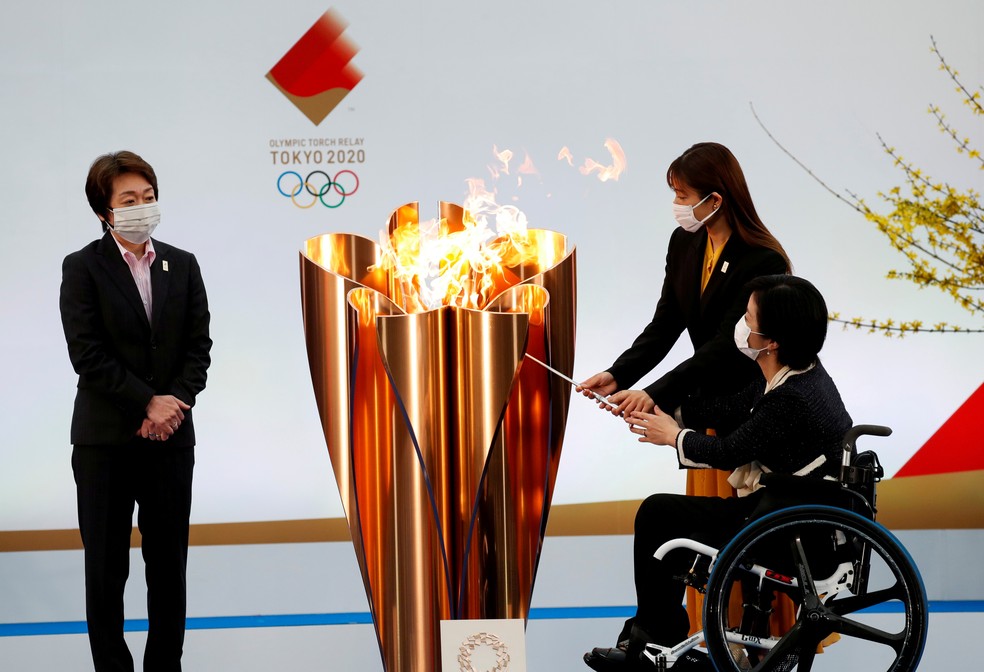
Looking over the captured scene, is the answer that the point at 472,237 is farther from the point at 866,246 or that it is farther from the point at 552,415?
the point at 866,246

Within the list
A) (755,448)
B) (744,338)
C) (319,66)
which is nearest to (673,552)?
(755,448)

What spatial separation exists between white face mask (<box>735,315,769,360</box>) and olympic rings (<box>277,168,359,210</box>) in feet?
6.93

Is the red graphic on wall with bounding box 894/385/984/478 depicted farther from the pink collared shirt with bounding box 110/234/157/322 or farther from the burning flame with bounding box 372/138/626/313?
the pink collared shirt with bounding box 110/234/157/322

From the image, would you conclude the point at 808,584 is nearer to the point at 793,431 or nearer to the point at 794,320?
the point at 793,431

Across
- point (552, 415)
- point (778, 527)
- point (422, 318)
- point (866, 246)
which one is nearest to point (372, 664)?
point (552, 415)

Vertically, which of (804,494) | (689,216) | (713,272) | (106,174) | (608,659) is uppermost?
(106,174)

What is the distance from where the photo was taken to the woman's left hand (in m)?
2.49

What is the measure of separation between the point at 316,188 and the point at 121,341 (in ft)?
5.29

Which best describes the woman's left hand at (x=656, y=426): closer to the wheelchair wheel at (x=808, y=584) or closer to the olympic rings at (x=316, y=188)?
the wheelchair wheel at (x=808, y=584)

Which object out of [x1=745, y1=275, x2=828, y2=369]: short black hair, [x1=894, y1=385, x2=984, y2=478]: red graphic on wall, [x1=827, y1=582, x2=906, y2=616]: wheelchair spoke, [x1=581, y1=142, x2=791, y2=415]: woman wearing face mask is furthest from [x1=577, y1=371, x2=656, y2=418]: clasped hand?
[x1=894, y1=385, x2=984, y2=478]: red graphic on wall

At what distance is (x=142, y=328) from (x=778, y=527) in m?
1.62

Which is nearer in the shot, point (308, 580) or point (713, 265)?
point (713, 265)

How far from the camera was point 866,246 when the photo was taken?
4160mm

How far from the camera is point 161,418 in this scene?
261cm
